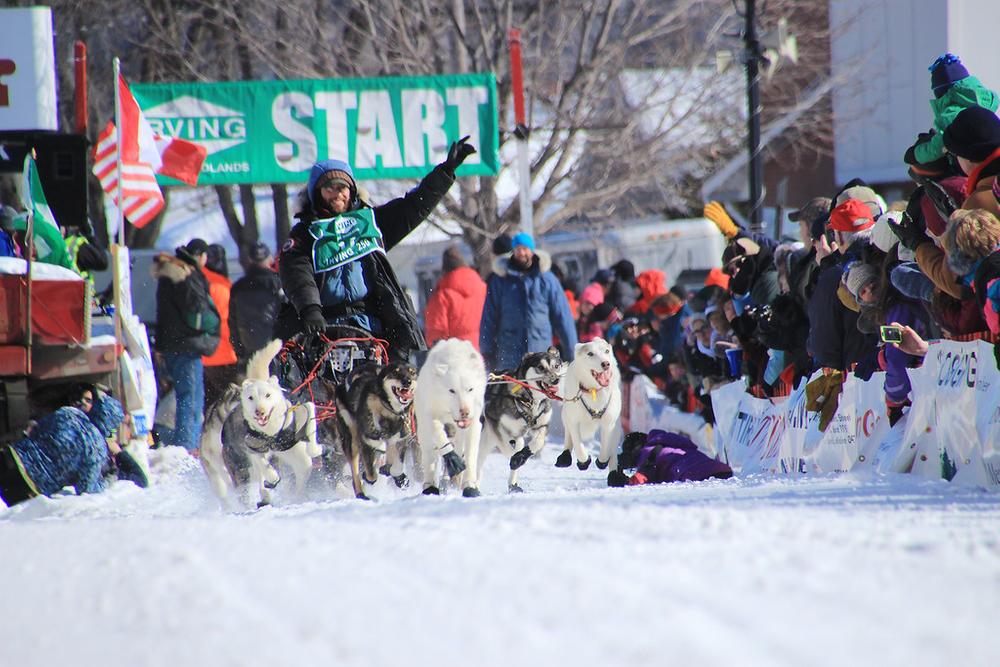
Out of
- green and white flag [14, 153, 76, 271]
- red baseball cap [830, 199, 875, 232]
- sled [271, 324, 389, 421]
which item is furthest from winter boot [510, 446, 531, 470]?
green and white flag [14, 153, 76, 271]

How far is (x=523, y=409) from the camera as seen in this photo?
7254 mm

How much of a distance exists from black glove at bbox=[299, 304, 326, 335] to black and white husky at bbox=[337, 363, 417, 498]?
1.24 feet

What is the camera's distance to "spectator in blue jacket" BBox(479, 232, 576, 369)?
30.2 ft

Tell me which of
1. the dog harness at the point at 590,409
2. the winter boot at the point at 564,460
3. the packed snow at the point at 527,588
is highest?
the dog harness at the point at 590,409

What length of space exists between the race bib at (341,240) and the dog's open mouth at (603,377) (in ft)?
5.16

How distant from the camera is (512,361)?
937 centimetres

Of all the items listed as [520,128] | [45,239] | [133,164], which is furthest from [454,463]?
[520,128]

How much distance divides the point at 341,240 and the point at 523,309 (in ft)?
9.73

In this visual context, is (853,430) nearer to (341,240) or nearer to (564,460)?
(564,460)

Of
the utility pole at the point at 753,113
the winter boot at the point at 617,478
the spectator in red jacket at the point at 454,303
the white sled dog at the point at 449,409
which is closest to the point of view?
the white sled dog at the point at 449,409

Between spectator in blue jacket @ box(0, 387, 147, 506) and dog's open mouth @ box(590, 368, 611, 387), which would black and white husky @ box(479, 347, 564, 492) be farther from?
spectator in blue jacket @ box(0, 387, 147, 506)

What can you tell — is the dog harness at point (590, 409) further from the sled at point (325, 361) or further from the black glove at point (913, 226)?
the black glove at point (913, 226)

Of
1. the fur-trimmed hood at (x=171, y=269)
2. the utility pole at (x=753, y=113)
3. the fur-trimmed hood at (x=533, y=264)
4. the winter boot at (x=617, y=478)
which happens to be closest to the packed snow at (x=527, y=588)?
the winter boot at (x=617, y=478)

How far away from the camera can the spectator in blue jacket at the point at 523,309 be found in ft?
30.2
